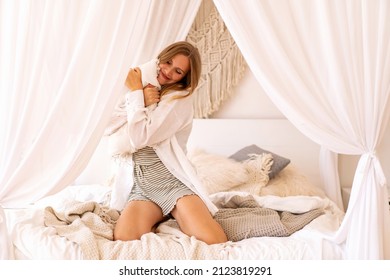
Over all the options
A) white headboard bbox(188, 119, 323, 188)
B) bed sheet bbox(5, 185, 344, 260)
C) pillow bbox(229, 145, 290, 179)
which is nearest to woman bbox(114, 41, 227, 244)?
bed sheet bbox(5, 185, 344, 260)

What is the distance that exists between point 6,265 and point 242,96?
2.53 metres

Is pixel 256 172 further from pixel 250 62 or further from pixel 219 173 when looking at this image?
pixel 250 62

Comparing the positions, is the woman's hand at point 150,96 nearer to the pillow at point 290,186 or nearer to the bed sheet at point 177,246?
the bed sheet at point 177,246

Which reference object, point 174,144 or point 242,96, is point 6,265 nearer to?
point 174,144

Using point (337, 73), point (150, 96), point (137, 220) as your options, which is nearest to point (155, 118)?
point (150, 96)

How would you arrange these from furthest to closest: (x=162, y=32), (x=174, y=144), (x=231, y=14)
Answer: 1. (x=162, y=32)
2. (x=174, y=144)
3. (x=231, y=14)

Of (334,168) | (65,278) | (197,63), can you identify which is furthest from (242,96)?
(65,278)

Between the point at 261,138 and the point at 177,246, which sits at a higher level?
the point at 261,138

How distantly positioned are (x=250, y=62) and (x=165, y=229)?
2.90 feet

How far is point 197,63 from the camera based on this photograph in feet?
8.45

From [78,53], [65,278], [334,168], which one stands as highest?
[78,53]

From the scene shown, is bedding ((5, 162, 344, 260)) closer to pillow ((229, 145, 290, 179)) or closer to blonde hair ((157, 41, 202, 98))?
blonde hair ((157, 41, 202, 98))

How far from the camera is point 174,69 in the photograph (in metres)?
2.57

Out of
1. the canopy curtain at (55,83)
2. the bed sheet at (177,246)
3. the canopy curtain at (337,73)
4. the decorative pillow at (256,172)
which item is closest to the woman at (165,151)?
the bed sheet at (177,246)
